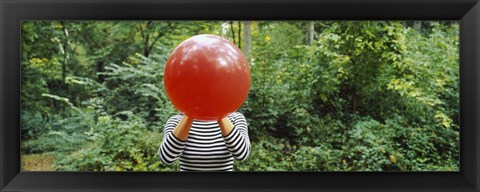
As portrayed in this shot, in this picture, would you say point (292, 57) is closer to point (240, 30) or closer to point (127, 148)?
point (240, 30)

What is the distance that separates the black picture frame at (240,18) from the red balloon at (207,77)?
0.26 m

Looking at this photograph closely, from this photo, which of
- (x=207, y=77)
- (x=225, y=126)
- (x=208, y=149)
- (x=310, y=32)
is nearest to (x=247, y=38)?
(x=310, y=32)

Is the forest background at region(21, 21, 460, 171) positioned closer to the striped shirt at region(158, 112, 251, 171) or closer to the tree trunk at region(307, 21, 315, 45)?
the tree trunk at region(307, 21, 315, 45)

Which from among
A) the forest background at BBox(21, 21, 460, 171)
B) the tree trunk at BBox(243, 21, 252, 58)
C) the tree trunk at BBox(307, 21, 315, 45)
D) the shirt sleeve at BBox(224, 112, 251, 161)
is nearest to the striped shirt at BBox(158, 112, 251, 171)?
the shirt sleeve at BBox(224, 112, 251, 161)

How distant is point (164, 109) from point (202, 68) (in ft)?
8.29

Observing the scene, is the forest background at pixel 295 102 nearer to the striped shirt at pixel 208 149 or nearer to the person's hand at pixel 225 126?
the striped shirt at pixel 208 149

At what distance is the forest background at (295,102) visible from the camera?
3537mm

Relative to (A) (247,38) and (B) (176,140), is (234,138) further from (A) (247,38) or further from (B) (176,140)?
(A) (247,38)

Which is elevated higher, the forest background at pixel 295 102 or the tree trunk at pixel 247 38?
the tree trunk at pixel 247 38

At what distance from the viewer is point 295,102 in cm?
374

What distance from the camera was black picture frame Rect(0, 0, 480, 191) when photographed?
1.34m

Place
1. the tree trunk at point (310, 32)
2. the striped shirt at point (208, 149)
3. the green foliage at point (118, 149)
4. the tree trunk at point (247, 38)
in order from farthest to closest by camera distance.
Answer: the tree trunk at point (310, 32) < the tree trunk at point (247, 38) < the green foliage at point (118, 149) < the striped shirt at point (208, 149)

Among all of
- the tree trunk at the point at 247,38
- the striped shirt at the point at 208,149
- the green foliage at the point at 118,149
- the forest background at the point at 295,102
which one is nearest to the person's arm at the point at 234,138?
the striped shirt at the point at 208,149
